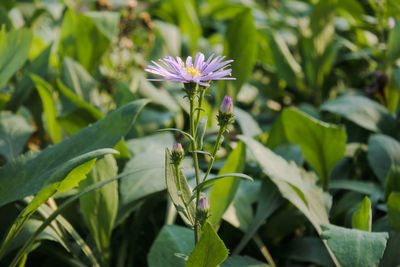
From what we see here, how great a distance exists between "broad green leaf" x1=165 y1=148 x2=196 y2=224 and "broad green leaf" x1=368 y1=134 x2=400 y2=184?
22.2 inches

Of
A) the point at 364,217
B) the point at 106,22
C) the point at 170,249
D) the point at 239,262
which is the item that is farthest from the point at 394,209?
the point at 106,22

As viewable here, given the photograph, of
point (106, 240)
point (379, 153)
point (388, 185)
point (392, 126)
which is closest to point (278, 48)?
point (392, 126)

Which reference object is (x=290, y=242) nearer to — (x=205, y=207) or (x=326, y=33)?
(x=205, y=207)

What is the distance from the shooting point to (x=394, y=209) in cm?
89

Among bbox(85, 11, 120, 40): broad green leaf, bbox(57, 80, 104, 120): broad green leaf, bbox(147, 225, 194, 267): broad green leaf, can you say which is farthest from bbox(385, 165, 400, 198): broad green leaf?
bbox(85, 11, 120, 40): broad green leaf

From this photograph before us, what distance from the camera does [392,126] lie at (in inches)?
51.9

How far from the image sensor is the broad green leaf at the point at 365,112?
1.27 meters

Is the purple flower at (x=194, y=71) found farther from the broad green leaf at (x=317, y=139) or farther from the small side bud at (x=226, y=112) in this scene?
the broad green leaf at (x=317, y=139)

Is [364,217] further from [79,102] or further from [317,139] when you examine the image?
[79,102]

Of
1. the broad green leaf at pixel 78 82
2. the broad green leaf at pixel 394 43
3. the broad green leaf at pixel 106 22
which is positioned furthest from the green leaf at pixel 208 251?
the broad green leaf at pixel 394 43

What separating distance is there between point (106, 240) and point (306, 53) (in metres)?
1.16

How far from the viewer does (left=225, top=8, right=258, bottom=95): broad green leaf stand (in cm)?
139

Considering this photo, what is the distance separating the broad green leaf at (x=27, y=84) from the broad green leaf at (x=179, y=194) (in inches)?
25.3

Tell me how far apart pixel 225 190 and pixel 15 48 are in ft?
1.97
